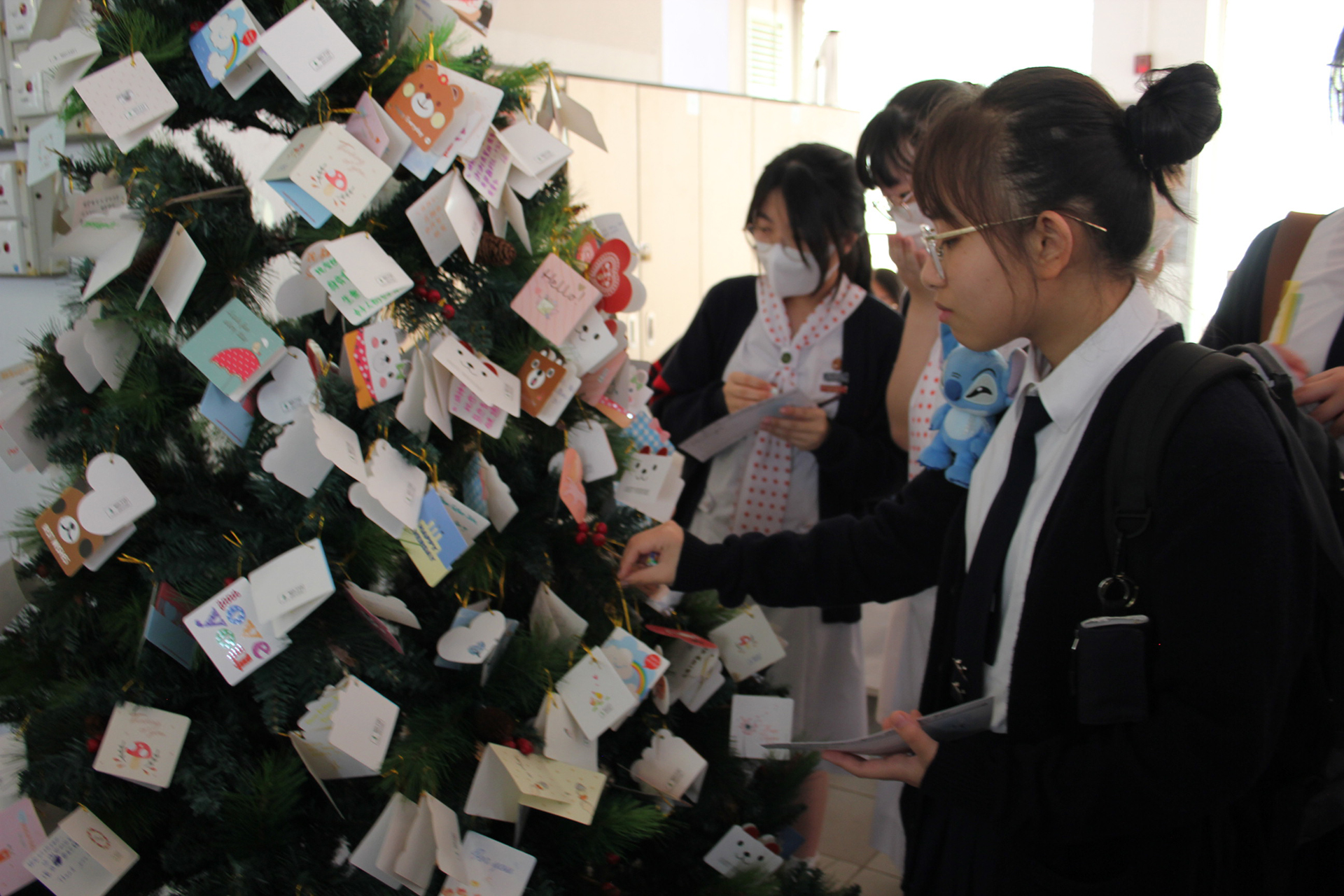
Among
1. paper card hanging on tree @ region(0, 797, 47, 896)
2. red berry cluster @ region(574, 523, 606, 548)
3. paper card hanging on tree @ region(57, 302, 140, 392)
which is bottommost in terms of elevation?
paper card hanging on tree @ region(0, 797, 47, 896)

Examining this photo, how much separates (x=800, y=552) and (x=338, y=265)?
70cm

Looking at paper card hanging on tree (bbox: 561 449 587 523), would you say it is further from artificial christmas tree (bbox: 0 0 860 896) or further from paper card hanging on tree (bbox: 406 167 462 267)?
paper card hanging on tree (bbox: 406 167 462 267)

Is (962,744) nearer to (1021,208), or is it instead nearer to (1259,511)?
(1259,511)

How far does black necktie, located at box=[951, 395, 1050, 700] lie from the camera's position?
0.96 meters

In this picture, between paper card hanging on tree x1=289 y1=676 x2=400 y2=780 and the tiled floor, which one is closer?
paper card hanging on tree x1=289 y1=676 x2=400 y2=780

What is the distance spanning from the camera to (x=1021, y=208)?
89cm

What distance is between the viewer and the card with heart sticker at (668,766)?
1.10m

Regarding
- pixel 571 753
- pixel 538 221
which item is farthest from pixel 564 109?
pixel 571 753

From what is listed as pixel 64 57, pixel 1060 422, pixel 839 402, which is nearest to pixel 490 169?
pixel 64 57

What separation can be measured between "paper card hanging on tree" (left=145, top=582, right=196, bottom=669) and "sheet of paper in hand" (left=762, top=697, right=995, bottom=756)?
657 millimetres

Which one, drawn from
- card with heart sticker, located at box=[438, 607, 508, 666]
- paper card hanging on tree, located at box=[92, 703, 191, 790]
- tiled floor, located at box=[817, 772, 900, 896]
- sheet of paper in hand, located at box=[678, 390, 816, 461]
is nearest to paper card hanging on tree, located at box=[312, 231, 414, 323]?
card with heart sticker, located at box=[438, 607, 508, 666]

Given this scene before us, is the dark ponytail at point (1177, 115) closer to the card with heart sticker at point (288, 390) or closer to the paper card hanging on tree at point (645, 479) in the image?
the paper card hanging on tree at point (645, 479)

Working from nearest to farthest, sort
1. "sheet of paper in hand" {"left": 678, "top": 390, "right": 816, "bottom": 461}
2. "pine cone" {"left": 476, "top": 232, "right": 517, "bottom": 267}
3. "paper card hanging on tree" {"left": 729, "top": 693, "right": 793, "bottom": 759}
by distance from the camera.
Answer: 1. "pine cone" {"left": 476, "top": 232, "right": 517, "bottom": 267}
2. "paper card hanging on tree" {"left": 729, "top": 693, "right": 793, "bottom": 759}
3. "sheet of paper in hand" {"left": 678, "top": 390, "right": 816, "bottom": 461}

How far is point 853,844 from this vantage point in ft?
7.77
